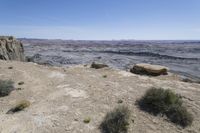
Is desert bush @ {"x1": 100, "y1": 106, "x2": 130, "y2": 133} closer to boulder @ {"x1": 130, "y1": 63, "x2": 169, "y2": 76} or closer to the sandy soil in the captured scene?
the sandy soil

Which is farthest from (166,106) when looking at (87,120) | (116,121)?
(87,120)

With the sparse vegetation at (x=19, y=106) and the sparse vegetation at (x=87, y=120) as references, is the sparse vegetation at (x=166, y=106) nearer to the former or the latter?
the sparse vegetation at (x=87, y=120)

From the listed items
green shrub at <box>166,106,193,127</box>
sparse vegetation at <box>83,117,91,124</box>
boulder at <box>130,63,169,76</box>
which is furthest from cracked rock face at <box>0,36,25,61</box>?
green shrub at <box>166,106,193,127</box>

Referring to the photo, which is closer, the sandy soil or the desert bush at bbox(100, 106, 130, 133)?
the desert bush at bbox(100, 106, 130, 133)

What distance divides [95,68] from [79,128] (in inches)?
696

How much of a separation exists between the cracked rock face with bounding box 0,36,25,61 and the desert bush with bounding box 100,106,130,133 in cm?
2936

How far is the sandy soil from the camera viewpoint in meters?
14.2

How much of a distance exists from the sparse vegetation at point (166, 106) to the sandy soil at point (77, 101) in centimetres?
51

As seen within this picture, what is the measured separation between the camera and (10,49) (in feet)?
143

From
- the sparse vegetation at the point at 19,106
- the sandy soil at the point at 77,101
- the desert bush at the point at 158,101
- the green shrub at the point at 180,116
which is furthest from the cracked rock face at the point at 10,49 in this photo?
the green shrub at the point at 180,116

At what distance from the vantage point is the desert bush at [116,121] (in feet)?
44.8

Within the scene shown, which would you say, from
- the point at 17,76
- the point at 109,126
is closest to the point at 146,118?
the point at 109,126

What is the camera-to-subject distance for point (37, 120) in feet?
48.0

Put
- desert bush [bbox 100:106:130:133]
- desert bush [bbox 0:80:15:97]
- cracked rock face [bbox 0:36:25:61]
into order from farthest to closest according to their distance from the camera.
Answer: cracked rock face [bbox 0:36:25:61]
desert bush [bbox 0:80:15:97]
desert bush [bbox 100:106:130:133]
